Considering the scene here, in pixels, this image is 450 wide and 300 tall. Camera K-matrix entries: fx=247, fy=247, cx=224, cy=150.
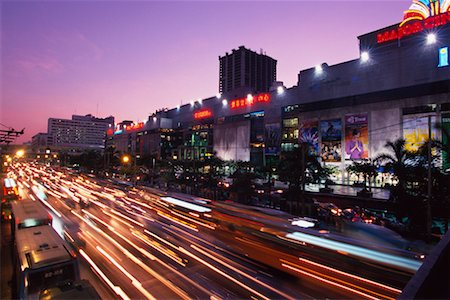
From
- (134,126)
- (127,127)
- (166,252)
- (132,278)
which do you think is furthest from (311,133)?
(127,127)

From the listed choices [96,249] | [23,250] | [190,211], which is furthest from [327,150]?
[23,250]

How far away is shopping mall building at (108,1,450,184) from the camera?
45875 mm

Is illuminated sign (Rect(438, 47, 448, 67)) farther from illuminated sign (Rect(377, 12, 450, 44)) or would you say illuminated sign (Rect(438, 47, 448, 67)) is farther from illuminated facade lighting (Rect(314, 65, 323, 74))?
illuminated facade lighting (Rect(314, 65, 323, 74))

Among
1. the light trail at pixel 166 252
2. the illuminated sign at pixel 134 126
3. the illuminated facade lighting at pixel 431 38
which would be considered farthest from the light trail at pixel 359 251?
the illuminated sign at pixel 134 126

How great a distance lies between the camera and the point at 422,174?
23.0 metres

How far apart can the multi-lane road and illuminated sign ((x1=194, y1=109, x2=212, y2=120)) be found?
249 feet

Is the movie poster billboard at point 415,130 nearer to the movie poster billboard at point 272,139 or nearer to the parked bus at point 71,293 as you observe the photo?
the movie poster billboard at point 272,139

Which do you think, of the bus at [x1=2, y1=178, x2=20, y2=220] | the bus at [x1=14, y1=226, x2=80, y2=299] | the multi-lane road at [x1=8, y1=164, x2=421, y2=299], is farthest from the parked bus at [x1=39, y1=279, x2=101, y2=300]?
the bus at [x1=2, y1=178, x2=20, y2=220]

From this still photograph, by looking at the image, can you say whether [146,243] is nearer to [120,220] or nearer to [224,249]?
[224,249]

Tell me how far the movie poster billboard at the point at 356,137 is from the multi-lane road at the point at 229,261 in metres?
42.2

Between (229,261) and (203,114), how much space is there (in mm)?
86468

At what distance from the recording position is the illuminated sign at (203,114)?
9532 centimetres

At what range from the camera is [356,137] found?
53.9 metres

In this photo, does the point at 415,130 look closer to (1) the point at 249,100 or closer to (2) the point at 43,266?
(1) the point at 249,100
